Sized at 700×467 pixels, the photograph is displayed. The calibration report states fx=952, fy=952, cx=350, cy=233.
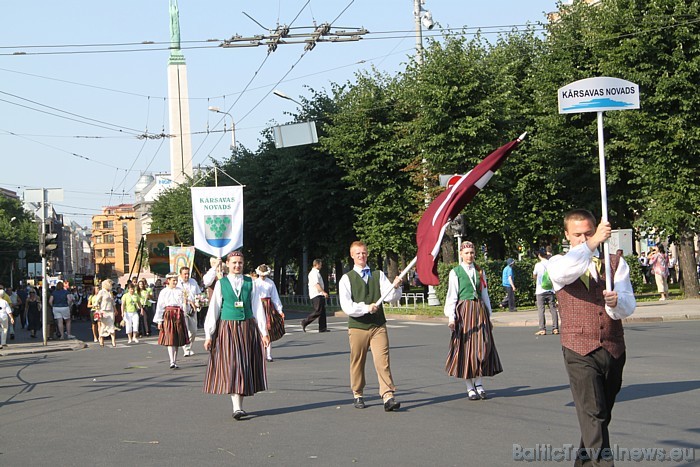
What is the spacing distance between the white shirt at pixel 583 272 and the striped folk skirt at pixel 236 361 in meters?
5.00

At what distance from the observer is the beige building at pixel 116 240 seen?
16625 centimetres

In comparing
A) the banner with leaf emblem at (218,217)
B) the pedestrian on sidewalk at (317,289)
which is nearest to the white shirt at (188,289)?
the pedestrian on sidewalk at (317,289)

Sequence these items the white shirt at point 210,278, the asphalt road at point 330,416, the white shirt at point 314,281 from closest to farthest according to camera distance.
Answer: the asphalt road at point 330,416, the white shirt at point 210,278, the white shirt at point 314,281

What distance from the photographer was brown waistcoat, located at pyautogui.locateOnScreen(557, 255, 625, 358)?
6.16 meters

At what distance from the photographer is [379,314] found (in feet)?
35.6

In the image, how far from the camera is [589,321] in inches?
244

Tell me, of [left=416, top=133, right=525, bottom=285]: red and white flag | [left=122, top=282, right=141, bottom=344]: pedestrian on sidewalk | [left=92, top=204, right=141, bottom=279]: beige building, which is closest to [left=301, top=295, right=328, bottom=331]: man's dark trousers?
[left=122, top=282, right=141, bottom=344]: pedestrian on sidewalk

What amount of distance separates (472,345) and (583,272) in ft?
17.8

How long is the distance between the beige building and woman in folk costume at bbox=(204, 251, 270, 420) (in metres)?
154

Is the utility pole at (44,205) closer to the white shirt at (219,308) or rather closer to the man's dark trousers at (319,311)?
the man's dark trousers at (319,311)

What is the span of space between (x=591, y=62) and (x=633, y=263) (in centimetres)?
741

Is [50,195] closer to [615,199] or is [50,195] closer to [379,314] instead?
[379,314]

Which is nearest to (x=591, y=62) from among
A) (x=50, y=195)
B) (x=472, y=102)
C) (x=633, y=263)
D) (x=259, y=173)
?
(x=472, y=102)

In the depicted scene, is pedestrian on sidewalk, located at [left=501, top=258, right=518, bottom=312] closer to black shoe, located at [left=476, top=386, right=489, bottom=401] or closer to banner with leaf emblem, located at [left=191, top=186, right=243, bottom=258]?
banner with leaf emblem, located at [left=191, top=186, right=243, bottom=258]
